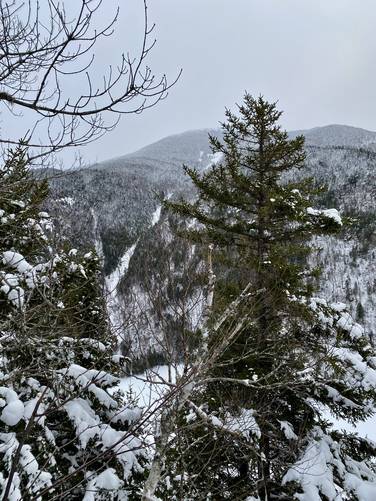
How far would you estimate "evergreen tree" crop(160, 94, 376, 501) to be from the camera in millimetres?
6723

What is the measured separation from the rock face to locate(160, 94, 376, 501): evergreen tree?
1.02 metres

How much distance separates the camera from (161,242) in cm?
508

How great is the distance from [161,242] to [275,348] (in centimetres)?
377

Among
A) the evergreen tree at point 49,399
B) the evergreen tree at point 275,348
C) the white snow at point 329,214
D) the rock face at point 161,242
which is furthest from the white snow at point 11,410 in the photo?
the white snow at point 329,214

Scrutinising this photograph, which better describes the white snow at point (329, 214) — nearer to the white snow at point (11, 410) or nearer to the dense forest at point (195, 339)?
the dense forest at point (195, 339)

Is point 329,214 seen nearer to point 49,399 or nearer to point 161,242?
point 161,242

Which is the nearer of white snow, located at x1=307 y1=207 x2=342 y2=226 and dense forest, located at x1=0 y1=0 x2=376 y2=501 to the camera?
dense forest, located at x1=0 y1=0 x2=376 y2=501

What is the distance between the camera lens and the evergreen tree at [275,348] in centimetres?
672

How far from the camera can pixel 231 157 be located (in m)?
8.72

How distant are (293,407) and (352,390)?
4.04 ft

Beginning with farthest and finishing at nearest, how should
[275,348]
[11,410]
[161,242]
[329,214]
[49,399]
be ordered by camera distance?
[329,214]
[275,348]
[161,242]
[49,399]
[11,410]

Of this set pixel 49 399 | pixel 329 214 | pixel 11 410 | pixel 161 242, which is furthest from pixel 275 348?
pixel 11 410

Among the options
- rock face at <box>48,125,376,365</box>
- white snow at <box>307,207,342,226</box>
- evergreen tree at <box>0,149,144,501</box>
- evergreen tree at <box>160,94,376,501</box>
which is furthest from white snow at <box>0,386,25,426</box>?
white snow at <box>307,207,342,226</box>

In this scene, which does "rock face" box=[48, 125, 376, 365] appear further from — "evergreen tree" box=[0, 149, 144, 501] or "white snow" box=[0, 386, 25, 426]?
"white snow" box=[0, 386, 25, 426]
